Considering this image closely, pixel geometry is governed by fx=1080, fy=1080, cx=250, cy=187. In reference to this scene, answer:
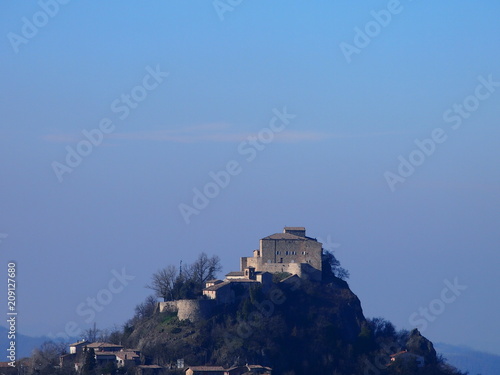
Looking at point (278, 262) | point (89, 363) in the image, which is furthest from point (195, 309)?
point (89, 363)

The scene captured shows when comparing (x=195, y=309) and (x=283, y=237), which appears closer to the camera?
(x=195, y=309)

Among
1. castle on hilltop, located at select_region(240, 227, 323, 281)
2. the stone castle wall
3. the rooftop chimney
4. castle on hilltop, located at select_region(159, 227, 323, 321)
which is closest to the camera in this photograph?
the stone castle wall

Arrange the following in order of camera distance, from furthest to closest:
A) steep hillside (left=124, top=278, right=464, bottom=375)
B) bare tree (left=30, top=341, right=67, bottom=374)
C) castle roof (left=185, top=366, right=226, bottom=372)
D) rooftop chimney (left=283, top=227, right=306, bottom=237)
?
rooftop chimney (left=283, top=227, right=306, bottom=237) → steep hillside (left=124, top=278, right=464, bottom=375) → bare tree (left=30, top=341, right=67, bottom=374) → castle roof (left=185, top=366, right=226, bottom=372)

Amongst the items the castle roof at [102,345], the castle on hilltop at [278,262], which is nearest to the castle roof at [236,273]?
the castle on hilltop at [278,262]

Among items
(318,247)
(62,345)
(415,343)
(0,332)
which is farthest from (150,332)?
(0,332)

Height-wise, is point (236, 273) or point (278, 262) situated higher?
point (278, 262)

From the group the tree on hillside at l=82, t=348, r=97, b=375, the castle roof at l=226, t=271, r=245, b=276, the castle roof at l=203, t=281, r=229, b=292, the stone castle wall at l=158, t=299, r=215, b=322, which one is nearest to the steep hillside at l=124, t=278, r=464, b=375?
the stone castle wall at l=158, t=299, r=215, b=322

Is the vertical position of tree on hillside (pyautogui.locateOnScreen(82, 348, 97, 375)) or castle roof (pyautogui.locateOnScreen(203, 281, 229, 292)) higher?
castle roof (pyautogui.locateOnScreen(203, 281, 229, 292))

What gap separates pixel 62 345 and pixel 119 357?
468 inches

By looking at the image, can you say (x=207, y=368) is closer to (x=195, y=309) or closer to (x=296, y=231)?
(x=195, y=309)

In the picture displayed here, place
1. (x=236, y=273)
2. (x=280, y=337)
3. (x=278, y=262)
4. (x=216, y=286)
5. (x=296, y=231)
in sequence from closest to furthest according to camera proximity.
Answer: (x=280, y=337)
(x=216, y=286)
(x=236, y=273)
(x=278, y=262)
(x=296, y=231)

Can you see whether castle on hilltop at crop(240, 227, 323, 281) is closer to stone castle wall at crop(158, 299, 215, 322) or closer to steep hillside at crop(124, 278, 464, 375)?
steep hillside at crop(124, 278, 464, 375)

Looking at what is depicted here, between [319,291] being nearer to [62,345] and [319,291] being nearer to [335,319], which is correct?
[335,319]

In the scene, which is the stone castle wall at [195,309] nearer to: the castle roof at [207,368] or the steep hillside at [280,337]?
the steep hillside at [280,337]
